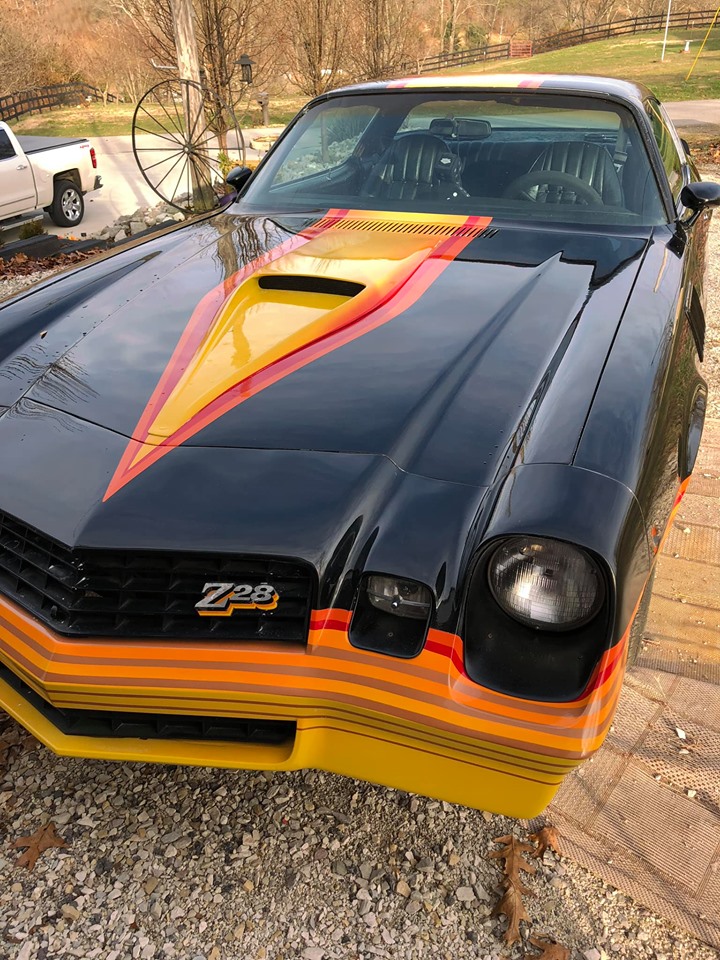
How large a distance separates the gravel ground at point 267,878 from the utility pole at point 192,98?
26.1 ft

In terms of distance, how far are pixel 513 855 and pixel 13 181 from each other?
28.6 ft

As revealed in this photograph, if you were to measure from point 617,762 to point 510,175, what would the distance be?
2025mm

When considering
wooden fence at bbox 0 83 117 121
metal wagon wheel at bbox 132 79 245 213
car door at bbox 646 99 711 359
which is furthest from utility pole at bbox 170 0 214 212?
wooden fence at bbox 0 83 117 121

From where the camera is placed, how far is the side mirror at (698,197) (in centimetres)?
279

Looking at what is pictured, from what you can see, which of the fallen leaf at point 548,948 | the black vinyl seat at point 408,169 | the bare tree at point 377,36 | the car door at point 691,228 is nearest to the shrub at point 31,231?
the black vinyl seat at point 408,169

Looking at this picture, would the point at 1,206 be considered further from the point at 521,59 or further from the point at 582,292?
the point at 521,59

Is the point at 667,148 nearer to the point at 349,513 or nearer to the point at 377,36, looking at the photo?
the point at 349,513

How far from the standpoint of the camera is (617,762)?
6.39 feet

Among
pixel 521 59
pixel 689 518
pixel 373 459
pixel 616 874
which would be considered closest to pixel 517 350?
A: pixel 373 459

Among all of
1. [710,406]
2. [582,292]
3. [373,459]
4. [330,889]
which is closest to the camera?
[373,459]

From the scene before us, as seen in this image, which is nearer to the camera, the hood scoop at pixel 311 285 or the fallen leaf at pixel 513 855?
the fallen leaf at pixel 513 855

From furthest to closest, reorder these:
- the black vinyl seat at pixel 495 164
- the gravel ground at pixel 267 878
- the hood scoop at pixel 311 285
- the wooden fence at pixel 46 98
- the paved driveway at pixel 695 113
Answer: the wooden fence at pixel 46 98, the paved driveway at pixel 695 113, the black vinyl seat at pixel 495 164, the hood scoop at pixel 311 285, the gravel ground at pixel 267 878

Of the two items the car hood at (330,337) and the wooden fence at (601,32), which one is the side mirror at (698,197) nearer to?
the car hood at (330,337)

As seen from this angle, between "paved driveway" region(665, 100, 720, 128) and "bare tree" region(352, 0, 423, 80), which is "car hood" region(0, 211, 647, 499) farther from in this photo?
"paved driveway" region(665, 100, 720, 128)
